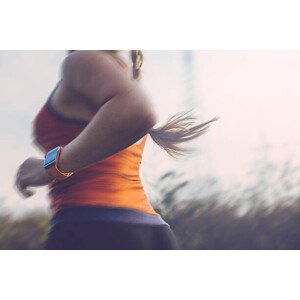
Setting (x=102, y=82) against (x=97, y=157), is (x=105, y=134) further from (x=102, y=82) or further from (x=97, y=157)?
(x=102, y=82)

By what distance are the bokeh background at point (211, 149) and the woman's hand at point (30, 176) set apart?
1.3 inches

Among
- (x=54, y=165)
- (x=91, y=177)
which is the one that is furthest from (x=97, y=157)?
(x=54, y=165)

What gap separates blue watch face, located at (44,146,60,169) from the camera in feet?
8.34

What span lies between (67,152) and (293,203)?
1.12m

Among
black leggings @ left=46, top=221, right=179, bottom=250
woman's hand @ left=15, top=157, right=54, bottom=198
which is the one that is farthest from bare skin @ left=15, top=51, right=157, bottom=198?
black leggings @ left=46, top=221, right=179, bottom=250

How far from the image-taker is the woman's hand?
101 inches

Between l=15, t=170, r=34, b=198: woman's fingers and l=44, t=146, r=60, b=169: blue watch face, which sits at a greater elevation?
l=44, t=146, r=60, b=169: blue watch face

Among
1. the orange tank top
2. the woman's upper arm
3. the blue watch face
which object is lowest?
the orange tank top

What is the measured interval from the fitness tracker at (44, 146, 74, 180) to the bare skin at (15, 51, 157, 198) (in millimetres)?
20

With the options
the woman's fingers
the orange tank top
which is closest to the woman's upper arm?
the orange tank top

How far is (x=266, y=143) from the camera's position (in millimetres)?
2609

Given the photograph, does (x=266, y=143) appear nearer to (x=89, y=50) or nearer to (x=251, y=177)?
(x=251, y=177)

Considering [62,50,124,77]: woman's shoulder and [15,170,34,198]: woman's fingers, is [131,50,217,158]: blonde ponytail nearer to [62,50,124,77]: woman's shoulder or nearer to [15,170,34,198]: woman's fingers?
[62,50,124,77]: woman's shoulder

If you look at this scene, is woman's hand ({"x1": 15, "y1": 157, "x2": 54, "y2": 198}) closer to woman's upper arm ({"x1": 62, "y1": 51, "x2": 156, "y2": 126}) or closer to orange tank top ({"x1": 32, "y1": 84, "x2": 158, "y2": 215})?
orange tank top ({"x1": 32, "y1": 84, "x2": 158, "y2": 215})
